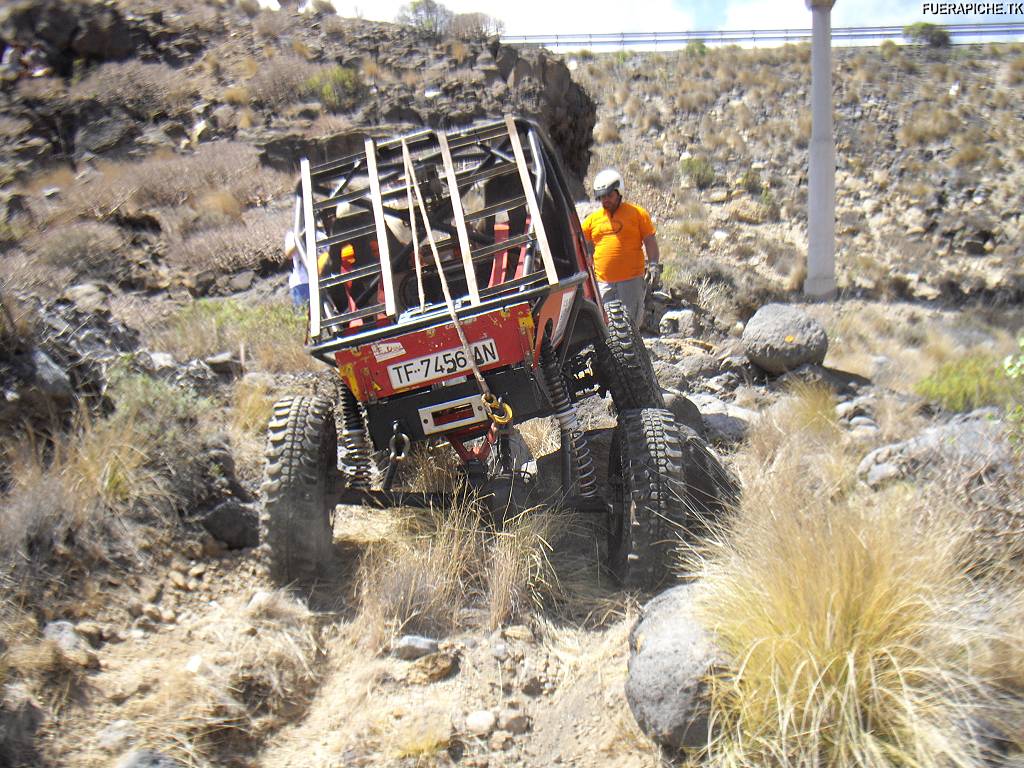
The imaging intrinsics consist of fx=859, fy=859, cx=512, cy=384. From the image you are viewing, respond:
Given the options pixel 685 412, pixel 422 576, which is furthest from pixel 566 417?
pixel 685 412

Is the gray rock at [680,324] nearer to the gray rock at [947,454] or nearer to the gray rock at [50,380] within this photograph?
the gray rock at [947,454]

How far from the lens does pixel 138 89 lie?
16.8 m

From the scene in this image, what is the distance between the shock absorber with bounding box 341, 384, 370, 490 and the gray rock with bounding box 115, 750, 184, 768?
1.89 meters

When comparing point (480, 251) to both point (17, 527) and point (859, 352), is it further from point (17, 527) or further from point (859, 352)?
point (859, 352)

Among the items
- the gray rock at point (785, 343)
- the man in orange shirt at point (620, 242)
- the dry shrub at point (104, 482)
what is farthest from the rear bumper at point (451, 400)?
the gray rock at point (785, 343)

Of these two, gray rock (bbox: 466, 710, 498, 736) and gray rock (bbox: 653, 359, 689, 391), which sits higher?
gray rock (bbox: 466, 710, 498, 736)

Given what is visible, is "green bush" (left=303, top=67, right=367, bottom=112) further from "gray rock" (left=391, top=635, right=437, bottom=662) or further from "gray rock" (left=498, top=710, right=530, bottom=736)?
"gray rock" (left=498, top=710, right=530, bottom=736)

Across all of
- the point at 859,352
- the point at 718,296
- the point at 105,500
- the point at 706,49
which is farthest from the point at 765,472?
the point at 706,49

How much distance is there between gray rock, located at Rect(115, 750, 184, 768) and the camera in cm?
315

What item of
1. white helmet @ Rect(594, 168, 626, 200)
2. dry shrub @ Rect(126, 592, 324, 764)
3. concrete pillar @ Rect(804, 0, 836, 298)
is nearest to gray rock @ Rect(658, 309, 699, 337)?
white helmet @ Rect(594, 168, 626, 200)

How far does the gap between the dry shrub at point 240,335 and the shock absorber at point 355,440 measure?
2702mm

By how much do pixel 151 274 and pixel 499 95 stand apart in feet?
28.5

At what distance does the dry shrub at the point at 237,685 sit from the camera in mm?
3408

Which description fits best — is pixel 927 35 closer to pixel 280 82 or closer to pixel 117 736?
pixel 280 82
